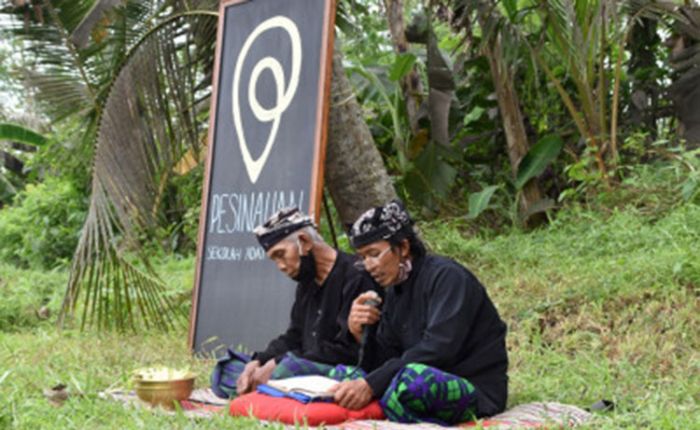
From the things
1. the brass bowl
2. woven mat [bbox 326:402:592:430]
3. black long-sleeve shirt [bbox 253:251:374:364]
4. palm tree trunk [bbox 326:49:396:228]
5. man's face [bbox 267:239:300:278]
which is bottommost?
the brass bowl

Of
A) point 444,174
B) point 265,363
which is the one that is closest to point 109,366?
point 265,363

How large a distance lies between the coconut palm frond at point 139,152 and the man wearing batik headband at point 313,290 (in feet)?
7.11

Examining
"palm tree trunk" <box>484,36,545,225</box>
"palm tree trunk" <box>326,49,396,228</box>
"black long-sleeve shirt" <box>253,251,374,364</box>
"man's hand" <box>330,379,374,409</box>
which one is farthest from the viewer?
"palm tree trunk" <box>484,36,545,225</box>

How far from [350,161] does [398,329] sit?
295cm

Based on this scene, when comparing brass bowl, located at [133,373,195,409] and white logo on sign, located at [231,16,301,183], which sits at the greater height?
white logo on sign, located at [231,16,301,183]

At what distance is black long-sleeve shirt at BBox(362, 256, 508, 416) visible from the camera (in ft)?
14.2

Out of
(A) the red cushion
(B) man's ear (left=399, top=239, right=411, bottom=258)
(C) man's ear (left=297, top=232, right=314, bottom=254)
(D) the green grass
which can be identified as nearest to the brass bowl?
(D) the green grass

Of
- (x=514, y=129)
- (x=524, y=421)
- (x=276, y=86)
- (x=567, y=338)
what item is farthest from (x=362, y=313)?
(x=514, y=129)

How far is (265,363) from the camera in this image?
207 inches

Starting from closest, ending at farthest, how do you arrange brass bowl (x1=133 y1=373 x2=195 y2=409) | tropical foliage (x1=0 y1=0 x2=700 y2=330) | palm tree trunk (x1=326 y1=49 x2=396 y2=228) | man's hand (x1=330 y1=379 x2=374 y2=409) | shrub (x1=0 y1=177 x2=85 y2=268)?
man's hand (x1=330 y1=379 x2=374 y2=409) → brass bowl (x1=133 y1=373 x2=195 y2=409) → palm tree trunk (x1=326 y1=49 x2=396 y2=228) → tropical foliage (x1=0 y1=0 x2=700 y2=330) → shrub (x1=0 y1=177 x2=85 y2=268)

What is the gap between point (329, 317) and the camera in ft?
16.8

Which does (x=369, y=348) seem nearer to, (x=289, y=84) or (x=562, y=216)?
(x=289, y=84)

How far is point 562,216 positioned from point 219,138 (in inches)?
121

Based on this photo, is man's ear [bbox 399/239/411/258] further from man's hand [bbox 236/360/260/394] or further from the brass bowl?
the brass bowl
